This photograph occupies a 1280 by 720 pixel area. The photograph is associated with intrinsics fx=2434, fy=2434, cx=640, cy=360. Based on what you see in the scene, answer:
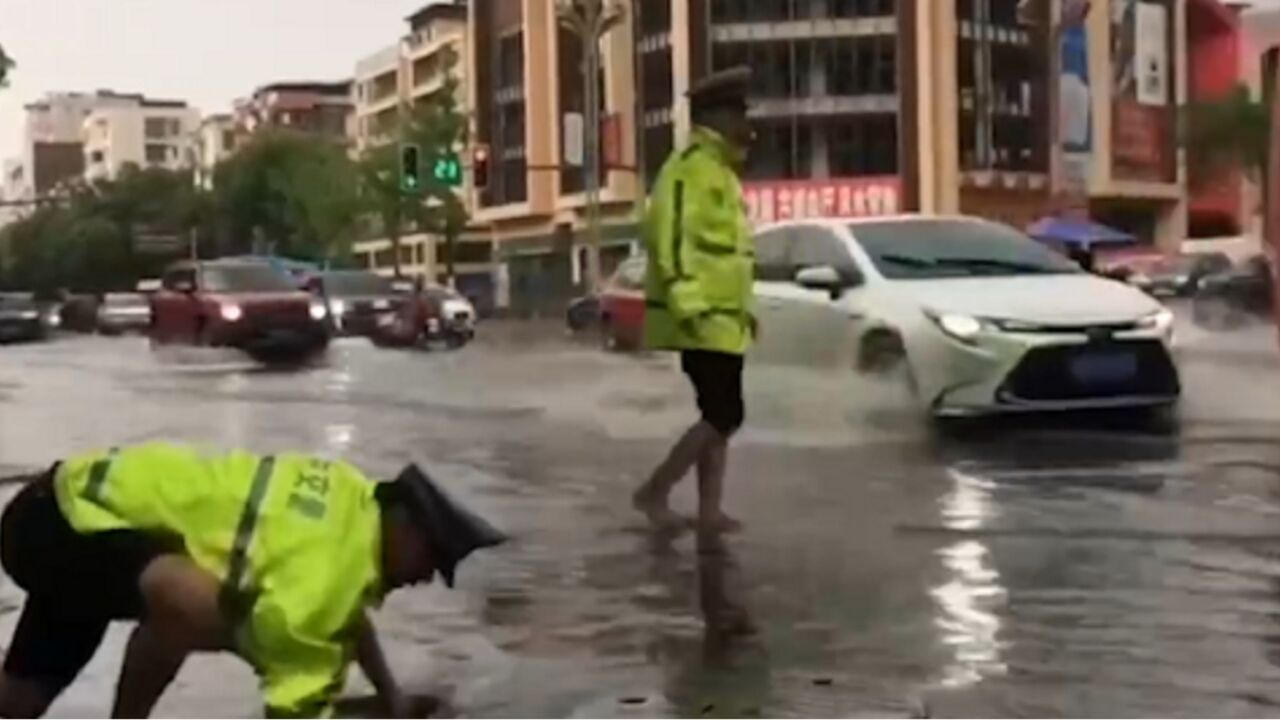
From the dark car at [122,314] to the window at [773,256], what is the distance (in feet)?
92.7

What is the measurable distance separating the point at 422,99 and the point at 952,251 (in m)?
66.6

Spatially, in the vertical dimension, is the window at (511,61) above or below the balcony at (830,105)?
above

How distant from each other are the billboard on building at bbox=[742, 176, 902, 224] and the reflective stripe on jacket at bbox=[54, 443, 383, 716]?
65111 millimetres

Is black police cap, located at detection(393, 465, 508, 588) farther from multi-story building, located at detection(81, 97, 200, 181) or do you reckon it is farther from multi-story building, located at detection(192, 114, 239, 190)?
multi-story building, located at detection(192, 114, 239, 190)

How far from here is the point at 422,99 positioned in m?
78.2

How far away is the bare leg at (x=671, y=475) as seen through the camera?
8.48 meters

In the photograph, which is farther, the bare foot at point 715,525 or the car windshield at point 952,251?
the car windshield at point 952,251

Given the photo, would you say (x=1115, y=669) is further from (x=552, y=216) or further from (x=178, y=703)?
(x=552, y=216)

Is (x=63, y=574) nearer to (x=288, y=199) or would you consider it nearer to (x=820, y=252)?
(x=820, y=252)

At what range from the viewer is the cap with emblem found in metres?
8.41

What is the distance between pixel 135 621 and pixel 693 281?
4.09 meters

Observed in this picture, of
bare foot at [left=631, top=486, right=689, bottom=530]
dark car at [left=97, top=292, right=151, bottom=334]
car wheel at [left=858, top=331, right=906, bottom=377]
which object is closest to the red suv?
dark car at [left=97, top=292, right=151, bottom=334]

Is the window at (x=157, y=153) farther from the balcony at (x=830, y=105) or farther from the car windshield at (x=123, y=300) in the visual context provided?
the car windshield at (x=123, y=300)

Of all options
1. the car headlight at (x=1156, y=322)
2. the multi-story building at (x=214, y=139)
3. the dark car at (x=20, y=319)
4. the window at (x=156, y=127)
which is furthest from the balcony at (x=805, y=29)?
the car headlight at (x=1156, y=322)
